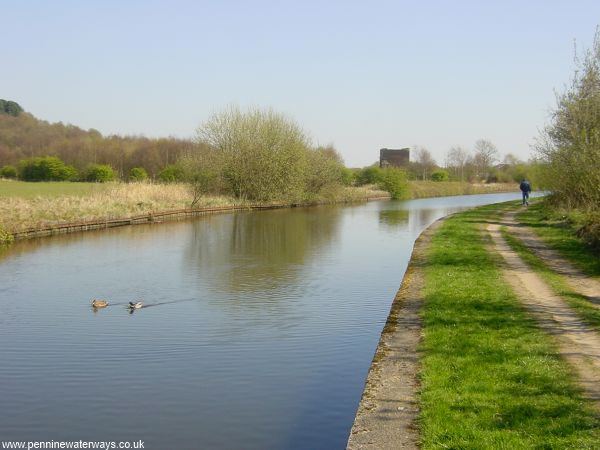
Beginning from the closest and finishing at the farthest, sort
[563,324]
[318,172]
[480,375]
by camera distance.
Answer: [480,375] < [563,324] < [318,172]

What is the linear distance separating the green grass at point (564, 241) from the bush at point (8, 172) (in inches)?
2586

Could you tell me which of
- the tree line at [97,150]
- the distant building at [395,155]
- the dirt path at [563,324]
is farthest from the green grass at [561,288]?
the distant building at [395,155]

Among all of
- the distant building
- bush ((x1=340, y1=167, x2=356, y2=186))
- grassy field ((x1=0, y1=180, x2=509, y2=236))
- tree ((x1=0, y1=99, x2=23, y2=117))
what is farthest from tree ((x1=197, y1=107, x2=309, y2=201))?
tree ((x1=0, y1=99, x2=23, y2=117))

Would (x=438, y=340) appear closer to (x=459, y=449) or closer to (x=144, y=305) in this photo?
(x=459, y=449)

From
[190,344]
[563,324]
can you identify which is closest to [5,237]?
[190,344]

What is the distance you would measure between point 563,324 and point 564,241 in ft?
41.2

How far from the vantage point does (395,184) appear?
80.3 metres

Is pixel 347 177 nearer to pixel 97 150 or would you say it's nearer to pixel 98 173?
pixel 98 173

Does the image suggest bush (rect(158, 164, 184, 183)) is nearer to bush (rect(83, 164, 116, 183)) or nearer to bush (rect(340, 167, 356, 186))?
bush (rect(83, 164, 116, 183))

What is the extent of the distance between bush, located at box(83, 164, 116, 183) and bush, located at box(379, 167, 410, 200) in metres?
32.5

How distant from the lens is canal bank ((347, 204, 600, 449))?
249 inches

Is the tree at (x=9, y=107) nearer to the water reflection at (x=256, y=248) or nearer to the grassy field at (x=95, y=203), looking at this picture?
the grassy field at (x=95, y=203)

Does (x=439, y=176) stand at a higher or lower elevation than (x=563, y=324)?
higher

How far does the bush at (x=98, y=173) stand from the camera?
7356 centimetres
